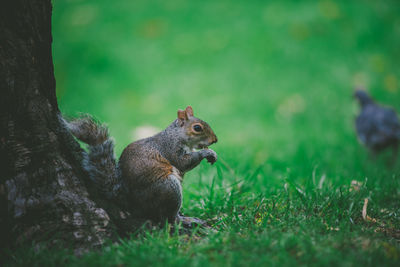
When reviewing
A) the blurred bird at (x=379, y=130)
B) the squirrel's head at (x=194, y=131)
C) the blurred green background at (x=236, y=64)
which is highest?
the blurred green background at (x=236, y=64)

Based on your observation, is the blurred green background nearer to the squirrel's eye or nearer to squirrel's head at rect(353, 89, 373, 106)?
squirrel's head at rect(353, 89, 373, 106)

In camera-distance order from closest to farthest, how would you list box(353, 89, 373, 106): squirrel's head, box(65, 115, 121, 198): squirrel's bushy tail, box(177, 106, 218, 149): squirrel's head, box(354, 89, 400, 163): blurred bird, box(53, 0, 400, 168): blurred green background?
box(65, 115, 121, 198): squirrel's bushy tail → box(177, 106, 218, 149): squirrel's head → box(354, 89, 400, 163): blurred bird → box(353, 89, 373, 106): squirrel's head → box(53, 0, 400, 168): blurred green background

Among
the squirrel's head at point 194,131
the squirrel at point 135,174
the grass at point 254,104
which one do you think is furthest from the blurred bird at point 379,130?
the squirrel at point 135,174

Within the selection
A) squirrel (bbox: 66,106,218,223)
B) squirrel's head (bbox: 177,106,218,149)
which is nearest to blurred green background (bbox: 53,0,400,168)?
squirrel's head (bbox: 177,106,218,149)

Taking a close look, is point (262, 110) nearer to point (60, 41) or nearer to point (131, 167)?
point (131, 167)

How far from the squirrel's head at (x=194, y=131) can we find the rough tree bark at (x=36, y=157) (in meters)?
0.72

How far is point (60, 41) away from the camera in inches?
329

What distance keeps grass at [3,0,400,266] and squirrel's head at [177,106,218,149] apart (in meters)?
0.37

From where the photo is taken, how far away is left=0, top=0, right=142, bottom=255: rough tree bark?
5.87 feet

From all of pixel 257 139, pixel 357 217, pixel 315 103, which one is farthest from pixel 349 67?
pixel 357 217

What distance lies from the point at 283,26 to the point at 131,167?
7.19 metres

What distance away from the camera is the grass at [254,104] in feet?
5.85

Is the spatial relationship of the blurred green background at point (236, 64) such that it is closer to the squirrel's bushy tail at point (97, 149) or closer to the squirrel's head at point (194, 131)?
the squirrel's head at point (194, 131)

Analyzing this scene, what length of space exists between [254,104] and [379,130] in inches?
95.4
